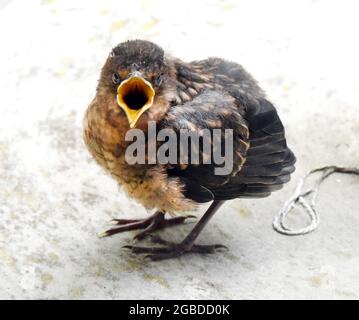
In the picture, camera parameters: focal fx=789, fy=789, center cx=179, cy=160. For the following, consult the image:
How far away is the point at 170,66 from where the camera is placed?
10.9 feet

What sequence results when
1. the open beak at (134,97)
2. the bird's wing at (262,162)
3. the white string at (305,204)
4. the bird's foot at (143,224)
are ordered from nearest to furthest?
the open beak at (134,97)
the bird's wing at (262,162)
the bird's foot at (143,224)
the white string at (305,204)

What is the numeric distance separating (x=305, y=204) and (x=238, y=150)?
2.51ft

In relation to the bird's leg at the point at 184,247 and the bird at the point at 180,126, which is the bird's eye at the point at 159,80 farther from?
the bird's leg at the point at 184,247

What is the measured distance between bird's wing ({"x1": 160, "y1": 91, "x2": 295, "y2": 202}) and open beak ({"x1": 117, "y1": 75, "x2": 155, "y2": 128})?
122 mm

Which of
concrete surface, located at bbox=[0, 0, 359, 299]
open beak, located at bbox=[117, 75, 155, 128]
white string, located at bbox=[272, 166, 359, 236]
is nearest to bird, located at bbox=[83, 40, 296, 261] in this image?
open beak, located at bbox=[117, 75, 155, 128]

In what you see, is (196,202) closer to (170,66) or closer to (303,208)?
(170,66)

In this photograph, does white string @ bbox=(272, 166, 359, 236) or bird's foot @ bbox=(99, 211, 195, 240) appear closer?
bird's foot @ bbox=(99, 211, 195, 240)

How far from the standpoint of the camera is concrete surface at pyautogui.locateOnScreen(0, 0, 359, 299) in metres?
3.36

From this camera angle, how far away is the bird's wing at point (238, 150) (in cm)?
332

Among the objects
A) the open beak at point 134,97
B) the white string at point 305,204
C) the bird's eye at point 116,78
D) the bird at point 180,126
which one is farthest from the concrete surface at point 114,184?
the bird's eye at point 116,78

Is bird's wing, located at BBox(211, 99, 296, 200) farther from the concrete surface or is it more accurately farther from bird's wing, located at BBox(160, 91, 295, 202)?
the concrete surface

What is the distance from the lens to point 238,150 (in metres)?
3.44

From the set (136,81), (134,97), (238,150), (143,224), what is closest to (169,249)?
(143,224)

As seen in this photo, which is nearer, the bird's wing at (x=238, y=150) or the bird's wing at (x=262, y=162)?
the bird's wing at (x=238, y=150)
